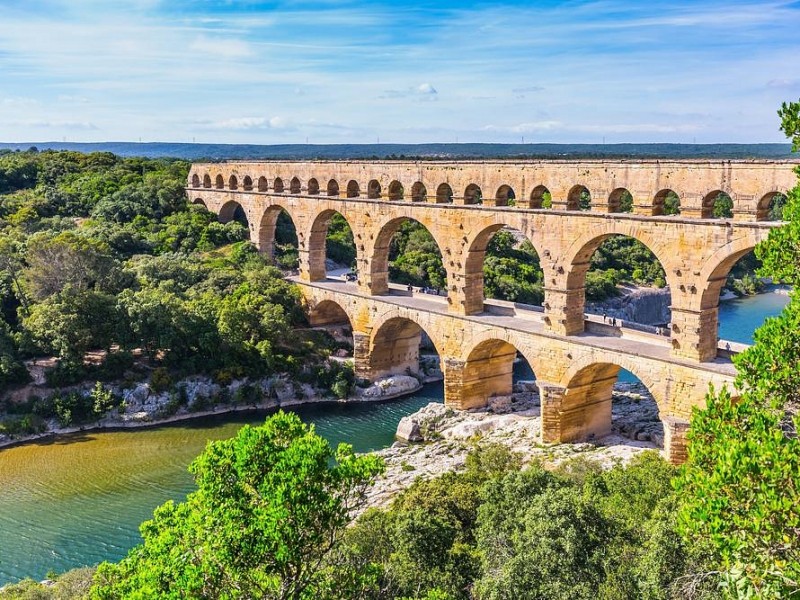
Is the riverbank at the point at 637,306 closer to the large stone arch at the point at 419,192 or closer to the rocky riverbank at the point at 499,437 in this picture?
the rocky riverbank at the point at 499,437

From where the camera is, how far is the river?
1869 centimetres

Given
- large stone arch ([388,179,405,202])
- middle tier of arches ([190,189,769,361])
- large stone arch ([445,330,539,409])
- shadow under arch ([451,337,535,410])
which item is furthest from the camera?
large stone arch ([388,179,405,202])

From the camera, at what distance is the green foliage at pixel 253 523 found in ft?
29.3

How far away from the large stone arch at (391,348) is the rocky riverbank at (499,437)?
3.95 m

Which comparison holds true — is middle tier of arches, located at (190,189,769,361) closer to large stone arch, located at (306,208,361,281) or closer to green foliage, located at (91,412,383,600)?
large stone arch, located at (306,208,361,281)

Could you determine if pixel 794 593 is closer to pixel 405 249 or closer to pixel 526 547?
pixel 526 547

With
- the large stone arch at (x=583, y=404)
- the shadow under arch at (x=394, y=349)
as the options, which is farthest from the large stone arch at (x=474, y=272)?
the large stone arch at (x=583, y=404)

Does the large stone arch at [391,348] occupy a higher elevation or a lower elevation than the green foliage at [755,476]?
lower

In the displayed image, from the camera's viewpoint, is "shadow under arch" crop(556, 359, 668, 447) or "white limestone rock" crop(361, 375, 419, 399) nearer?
"shadow under arch" crop(556, 359, 668, 447)

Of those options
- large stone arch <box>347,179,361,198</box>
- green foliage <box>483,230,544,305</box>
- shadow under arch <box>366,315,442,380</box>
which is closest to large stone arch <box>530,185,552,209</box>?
shadow under arch <box>366,315,442,380</box>

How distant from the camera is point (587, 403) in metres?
23.2

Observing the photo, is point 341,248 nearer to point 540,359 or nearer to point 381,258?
point 381,258

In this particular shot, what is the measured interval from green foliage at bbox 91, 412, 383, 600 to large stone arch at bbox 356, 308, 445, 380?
18995mm

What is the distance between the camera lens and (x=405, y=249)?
43938 millimetres
